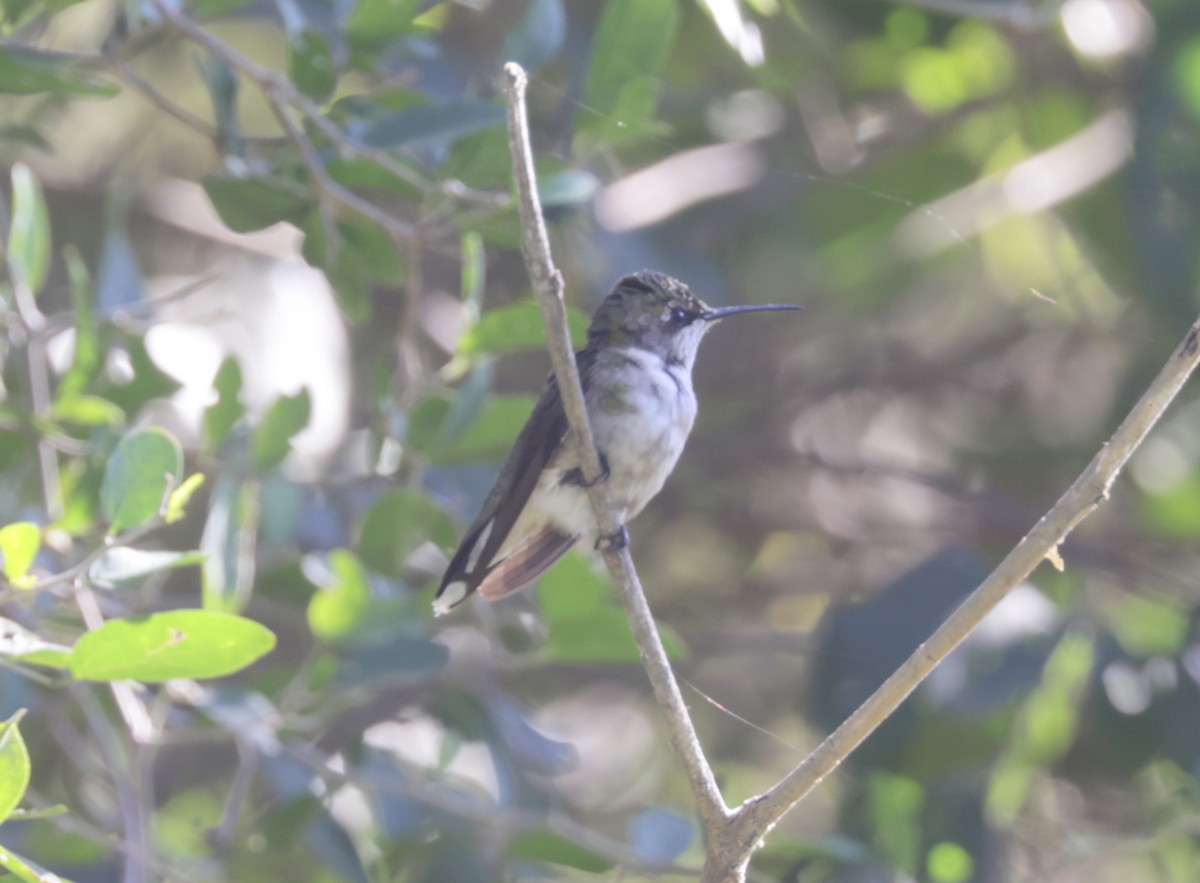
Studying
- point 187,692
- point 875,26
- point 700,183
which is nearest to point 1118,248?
point 875,26

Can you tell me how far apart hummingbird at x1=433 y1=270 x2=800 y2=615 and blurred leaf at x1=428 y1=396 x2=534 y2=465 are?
2.9 inches

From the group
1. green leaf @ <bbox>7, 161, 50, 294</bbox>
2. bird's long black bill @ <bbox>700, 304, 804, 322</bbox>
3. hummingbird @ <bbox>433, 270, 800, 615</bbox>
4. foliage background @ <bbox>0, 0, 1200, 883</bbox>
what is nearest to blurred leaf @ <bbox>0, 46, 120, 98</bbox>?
foliage background @ <bbox>0, 0, 1200, 883</bbox>

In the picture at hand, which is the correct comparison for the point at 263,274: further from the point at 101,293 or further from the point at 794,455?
the point at 794,455

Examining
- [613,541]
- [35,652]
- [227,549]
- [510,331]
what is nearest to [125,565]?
[35,652]

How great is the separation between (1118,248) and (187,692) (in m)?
3.74

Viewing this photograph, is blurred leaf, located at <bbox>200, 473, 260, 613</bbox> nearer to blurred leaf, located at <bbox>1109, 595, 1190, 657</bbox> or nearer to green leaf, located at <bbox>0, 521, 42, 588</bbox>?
green leaf, located at <bbox>0, 521, 42, 588</bbox>

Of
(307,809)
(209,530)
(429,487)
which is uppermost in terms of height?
(209,530)

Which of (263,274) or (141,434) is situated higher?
(141,434)

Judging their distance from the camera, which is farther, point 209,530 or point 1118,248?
point 1118,248

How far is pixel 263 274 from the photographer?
5680mm

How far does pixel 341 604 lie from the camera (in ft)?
11.7

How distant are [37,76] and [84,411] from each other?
84cm

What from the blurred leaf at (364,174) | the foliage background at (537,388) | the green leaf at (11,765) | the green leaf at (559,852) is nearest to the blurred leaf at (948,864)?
the foliage background at (537,388)

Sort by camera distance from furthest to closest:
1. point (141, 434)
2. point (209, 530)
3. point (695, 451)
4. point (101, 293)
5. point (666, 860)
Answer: point (695, 451)
point (101, 293)
point (666, 860)
point (209, 530)
point (141, 434)
